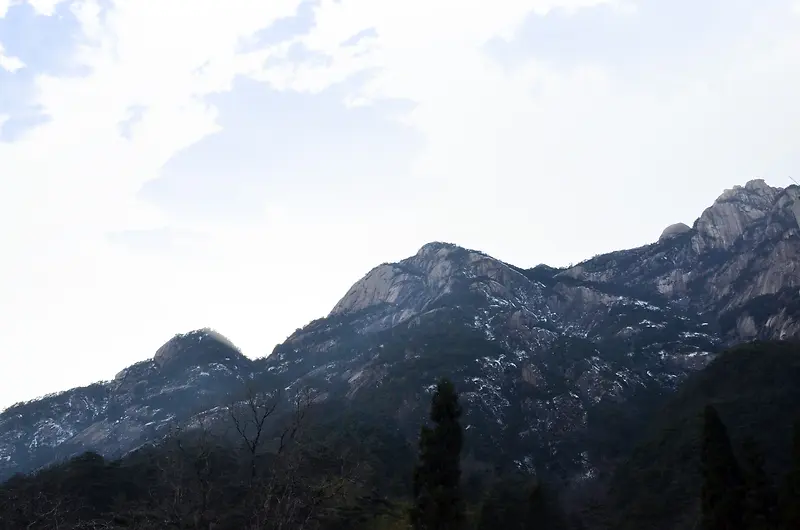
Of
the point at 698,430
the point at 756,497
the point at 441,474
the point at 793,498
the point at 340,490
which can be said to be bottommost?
the point at 698,430

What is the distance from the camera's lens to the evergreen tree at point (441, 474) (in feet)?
188

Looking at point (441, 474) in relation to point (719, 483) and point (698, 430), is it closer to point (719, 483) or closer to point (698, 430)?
point (719, 483)

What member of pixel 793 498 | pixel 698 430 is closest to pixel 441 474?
pixel 793 498

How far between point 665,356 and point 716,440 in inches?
5512

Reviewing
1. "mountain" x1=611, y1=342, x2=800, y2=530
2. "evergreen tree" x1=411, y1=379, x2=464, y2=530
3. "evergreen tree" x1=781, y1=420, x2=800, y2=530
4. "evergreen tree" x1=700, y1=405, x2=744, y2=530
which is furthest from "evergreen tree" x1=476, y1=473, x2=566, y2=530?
"evergreen tree" x1=781, y1=420, x2=800, y2=530

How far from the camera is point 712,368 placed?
146 m

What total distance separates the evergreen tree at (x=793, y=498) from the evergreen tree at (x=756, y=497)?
6.91 feet

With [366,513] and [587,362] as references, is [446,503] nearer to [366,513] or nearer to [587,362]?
[366,513]

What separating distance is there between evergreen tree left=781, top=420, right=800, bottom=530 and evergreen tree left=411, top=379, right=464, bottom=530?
1107 inches

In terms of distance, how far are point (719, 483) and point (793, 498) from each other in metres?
6.23

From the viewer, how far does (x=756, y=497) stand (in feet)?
185

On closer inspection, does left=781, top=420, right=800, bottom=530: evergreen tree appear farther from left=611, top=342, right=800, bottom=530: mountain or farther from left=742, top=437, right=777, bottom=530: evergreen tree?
left=611, top=342, right=800, bottom=530: mountain

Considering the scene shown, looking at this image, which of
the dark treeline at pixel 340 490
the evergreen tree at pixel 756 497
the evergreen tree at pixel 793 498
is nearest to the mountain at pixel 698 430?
the dark treeline at pixel 340 490

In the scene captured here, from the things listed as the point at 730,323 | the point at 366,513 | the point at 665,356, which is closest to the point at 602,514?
the point at 366,513
